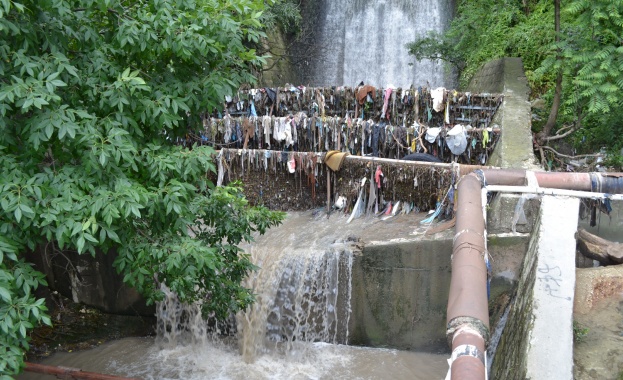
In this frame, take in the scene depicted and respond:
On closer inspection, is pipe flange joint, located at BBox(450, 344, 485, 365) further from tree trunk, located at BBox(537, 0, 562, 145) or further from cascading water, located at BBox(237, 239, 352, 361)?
tree trunk, located at BBox(537, 0, 562, 145)

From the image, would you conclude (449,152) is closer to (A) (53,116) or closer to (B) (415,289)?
(B) (415,289)

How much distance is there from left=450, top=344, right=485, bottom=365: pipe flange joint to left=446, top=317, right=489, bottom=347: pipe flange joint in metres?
0.20

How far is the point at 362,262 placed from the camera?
339 inches

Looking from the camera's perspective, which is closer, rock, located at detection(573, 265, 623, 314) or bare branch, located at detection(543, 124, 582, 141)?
rock, located at detection(573, 265, 623, 314)

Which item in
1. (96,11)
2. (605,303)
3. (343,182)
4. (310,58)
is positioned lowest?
(605,303)

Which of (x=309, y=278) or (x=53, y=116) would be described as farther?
(x=309, y=278)

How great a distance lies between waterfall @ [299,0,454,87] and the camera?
61.8 feet

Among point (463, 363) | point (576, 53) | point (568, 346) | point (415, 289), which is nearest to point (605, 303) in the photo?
point (568, 346)

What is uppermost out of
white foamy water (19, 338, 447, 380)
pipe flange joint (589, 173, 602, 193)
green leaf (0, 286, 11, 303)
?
pipe flange joint (589, 173, 602, 193)

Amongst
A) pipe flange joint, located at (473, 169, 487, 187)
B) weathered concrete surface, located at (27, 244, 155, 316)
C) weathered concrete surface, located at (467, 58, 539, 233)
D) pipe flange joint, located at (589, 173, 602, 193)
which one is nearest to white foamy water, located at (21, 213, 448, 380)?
weathered concrete surface, located at (27, 244, 155, 316)

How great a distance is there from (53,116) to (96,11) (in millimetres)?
1395

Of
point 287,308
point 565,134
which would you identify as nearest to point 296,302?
point 287,308

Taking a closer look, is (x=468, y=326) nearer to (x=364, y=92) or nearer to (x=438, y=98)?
(x=438, y=98)

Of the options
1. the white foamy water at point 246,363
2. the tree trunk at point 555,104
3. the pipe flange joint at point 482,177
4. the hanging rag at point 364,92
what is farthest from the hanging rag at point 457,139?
the pipe flange joint at point 482,177
